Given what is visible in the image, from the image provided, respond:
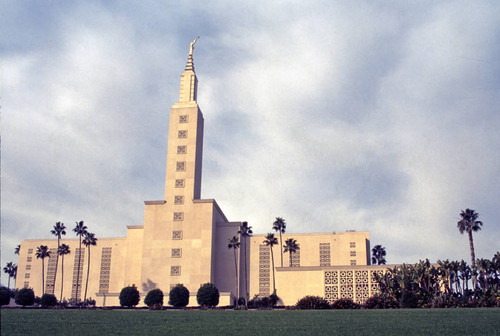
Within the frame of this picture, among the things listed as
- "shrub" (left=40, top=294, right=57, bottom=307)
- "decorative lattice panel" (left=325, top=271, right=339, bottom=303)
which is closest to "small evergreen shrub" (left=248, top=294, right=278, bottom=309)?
"decorative lattice panel" (left=325, top=271, right=339, bottom=303)

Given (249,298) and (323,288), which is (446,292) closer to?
(323,288)

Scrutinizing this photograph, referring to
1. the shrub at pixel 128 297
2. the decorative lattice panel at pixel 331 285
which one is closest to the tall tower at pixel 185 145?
the shrub at pixel 128 297

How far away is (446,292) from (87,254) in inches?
2632

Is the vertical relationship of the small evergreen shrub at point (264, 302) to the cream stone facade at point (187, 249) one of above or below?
below

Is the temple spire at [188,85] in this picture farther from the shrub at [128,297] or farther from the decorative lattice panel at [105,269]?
the shrub at [128,297]

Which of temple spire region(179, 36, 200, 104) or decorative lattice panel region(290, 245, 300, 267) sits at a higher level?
temple spire region(179, 36, 200, 104)

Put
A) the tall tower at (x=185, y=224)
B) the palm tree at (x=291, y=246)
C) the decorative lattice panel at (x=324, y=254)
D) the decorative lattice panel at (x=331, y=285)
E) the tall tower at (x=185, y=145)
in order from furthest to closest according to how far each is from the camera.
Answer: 1. the decorative lattice panel at (x=324, y=254)
2. the palm tree at (x=291, y=246)
3. the tall tower at (x=185, y=145)
4. the tall tower at (x=185, y=224)
5. the decorative lattice panel at (x=331, y=285)

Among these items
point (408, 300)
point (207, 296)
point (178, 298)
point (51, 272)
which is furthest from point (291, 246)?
point (51, 272)

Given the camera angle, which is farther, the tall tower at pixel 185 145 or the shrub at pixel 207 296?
the tall tower at pixel 185 145

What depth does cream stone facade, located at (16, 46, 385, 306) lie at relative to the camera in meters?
76.4

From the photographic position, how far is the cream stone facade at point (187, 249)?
76.4m

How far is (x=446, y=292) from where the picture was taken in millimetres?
49375

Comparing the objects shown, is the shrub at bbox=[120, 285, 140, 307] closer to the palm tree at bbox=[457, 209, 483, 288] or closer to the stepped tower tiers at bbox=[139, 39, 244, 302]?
the stepped tower tiers at bbox=[139, 39, 244, 302]

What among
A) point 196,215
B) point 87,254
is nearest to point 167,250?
point 196,215
